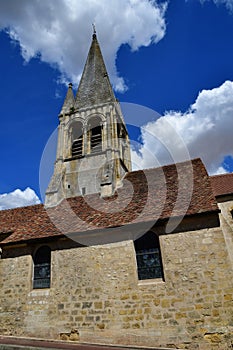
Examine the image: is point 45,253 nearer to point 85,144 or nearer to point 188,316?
point 188,316

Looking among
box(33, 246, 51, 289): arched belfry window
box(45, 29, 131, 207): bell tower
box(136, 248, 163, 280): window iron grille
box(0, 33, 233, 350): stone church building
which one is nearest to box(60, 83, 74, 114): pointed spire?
box(45, 29, 131, 207): bell tower

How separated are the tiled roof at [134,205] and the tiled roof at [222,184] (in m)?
1.23

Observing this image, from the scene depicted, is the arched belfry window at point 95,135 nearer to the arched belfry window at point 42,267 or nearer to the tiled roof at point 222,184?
the tiled roof at point 222,184

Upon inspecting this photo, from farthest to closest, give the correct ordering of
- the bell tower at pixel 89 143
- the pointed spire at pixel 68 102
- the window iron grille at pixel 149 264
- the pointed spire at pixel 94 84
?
the pointed spire at pixel 68 102, the pointed spire at pixel 94 84, the bell tower at pixel 89 143, the window iron grille at pixel 149 264

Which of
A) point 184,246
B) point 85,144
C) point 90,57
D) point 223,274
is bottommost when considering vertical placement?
point 223,274

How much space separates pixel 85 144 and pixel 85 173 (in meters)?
2.87

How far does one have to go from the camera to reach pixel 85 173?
58.9ft

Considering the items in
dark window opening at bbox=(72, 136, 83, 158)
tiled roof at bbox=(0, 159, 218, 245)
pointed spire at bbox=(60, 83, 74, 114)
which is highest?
pointed spire at bbox=(60, 83, 74, 114)

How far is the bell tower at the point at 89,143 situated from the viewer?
16.7 metres

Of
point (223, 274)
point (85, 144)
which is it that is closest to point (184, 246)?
point (223, 274)

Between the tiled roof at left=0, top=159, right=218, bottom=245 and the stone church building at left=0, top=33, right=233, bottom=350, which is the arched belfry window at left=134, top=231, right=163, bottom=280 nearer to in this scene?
the stone church building at left=0, top=33, right=233, bottom=350

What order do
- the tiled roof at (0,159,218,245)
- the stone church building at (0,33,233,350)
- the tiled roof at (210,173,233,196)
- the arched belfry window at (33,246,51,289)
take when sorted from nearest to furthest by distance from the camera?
the stone church building at (0,33,233,350) < the tiled roof at (0,159,218,245) < the arched belfry window at (33,246,51,289) < the tiled roof at (210,173,233,196)

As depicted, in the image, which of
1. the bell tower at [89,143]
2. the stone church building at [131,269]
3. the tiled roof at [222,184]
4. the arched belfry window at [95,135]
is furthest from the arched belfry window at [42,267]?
the arched belfry window at [95,135]

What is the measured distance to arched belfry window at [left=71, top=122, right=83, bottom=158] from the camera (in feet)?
64.8
